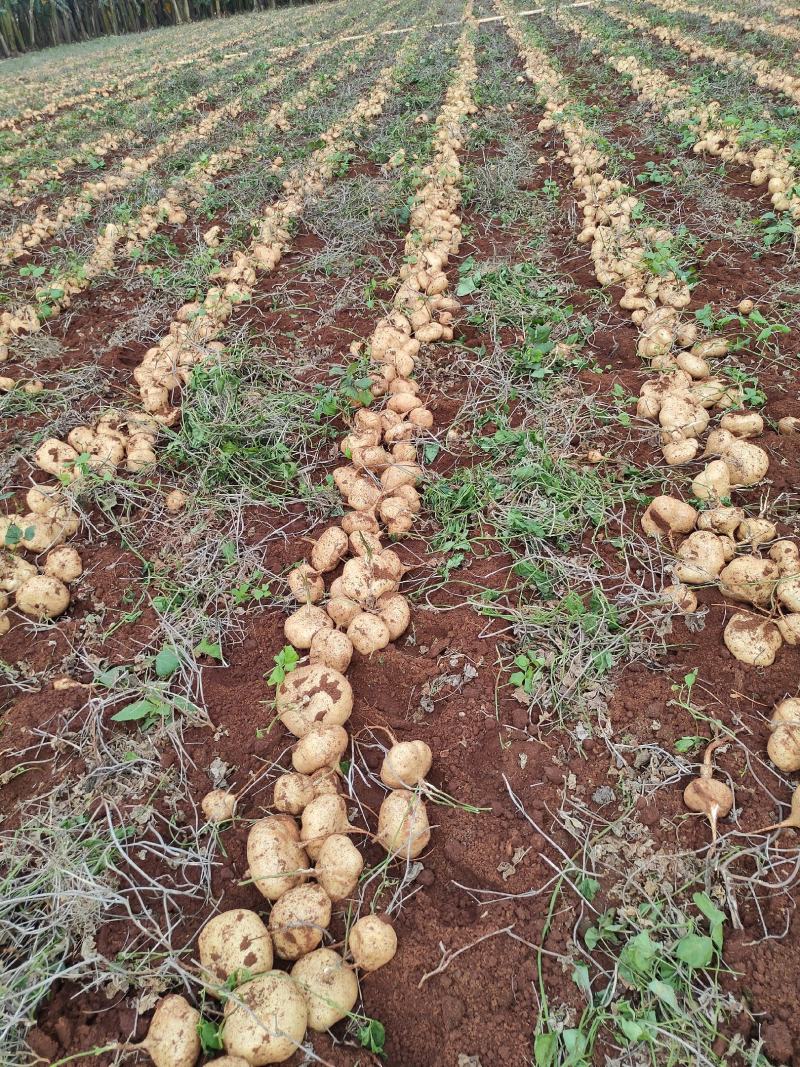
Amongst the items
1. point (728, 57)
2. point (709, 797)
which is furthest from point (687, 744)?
point (728, 57)

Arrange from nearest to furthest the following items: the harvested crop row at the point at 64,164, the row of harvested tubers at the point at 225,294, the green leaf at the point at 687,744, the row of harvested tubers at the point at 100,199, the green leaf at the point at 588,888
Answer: the green leaf at the point at 588,888 < the green leaf at the point at 687,744 < the row of harvested tubers at the point at 225,294 < the row of harvested tubers at the point at 100,199 < the harvested crop row at the point at 64,164

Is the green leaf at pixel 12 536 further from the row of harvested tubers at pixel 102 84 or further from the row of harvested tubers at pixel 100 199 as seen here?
the row of harvested tubers at pixel 102 84

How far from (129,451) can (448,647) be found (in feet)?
7.27

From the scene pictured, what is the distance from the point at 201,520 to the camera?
317 centimetres

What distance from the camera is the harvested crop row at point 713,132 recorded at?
5.33 metres

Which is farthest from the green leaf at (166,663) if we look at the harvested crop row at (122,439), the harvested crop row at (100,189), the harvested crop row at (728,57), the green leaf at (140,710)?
the harvested crop row at (728,57)

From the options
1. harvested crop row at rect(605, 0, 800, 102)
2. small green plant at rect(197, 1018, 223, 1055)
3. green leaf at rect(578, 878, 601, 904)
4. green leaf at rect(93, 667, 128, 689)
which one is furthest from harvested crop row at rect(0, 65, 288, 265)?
harvested crop row at rect(605, 0, 800, 102)

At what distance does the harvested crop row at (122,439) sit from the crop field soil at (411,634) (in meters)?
0.03

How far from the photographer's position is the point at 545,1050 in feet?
5.13

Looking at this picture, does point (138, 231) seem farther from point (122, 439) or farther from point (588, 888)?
point (588, 888)

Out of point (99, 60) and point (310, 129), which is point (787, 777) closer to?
point (310, 129)

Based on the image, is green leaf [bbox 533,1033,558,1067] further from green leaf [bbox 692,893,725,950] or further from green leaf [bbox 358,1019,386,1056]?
green leaf [bbox 692,893,725,950]

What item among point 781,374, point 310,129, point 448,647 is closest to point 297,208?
point 310,129

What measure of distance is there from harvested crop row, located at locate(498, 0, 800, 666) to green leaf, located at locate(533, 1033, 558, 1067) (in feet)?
4.85
